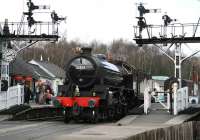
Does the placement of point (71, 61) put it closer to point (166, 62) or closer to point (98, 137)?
point (98, 137)

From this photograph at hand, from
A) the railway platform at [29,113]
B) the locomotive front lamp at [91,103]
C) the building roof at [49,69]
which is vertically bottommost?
the railway platform at [29,113]

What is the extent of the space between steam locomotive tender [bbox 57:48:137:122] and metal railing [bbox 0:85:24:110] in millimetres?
5233

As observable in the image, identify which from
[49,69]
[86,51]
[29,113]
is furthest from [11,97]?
[49,69]

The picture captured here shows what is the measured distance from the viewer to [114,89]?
91.7ft

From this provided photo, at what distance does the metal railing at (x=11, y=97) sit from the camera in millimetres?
30469

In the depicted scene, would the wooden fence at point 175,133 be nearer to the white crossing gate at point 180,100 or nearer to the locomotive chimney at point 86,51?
the white crossing gate at point 180,100

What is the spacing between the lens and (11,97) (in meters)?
31.5

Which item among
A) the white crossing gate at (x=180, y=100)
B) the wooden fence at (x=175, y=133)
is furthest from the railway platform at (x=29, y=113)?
the wooden fence at (x=175, y=133)

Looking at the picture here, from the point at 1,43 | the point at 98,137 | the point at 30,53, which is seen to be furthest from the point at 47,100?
the point at 30,53

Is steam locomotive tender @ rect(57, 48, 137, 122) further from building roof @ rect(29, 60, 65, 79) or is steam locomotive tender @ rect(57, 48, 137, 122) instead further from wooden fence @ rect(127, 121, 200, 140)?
building roof @ rect(29, 60, 65, 79)

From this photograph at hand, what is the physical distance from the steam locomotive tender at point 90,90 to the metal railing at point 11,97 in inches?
206

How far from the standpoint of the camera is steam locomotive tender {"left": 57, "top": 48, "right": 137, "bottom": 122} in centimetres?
2559

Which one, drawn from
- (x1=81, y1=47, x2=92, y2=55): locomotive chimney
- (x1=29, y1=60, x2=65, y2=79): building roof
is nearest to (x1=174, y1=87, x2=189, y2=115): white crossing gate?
(x1=81, y1=47, x2=92, y2=55): locomotive chimney

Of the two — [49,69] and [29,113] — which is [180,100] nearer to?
→ [29,113]
